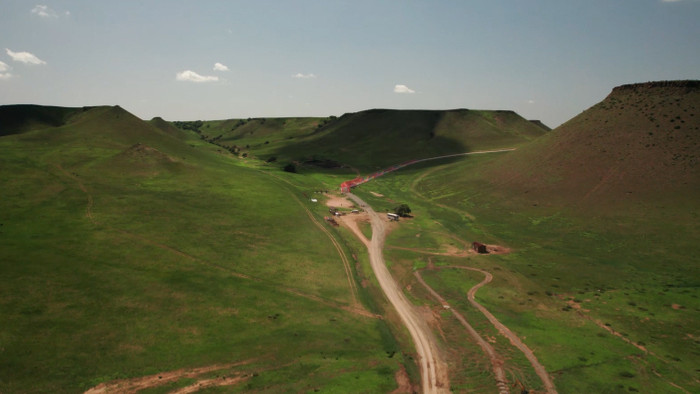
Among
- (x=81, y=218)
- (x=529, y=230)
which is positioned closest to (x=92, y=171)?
(x=81, y=218)

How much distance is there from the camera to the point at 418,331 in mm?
47750

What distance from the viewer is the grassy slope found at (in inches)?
1436

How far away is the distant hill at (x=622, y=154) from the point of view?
97.1 meters

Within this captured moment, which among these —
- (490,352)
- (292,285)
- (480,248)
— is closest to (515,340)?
(490,352)

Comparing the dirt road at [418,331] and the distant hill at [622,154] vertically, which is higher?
the distant hill at [622,154]

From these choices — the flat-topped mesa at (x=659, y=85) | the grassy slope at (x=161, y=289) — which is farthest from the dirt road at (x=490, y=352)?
the flat-topped mesa at (x=659, y=85)

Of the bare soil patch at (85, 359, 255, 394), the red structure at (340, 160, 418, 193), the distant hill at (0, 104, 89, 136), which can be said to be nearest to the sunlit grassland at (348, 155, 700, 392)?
the red structure at (340, 160, 418, 193)

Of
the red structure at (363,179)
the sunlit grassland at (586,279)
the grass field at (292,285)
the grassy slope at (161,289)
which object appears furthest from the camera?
the red structure at (363,179)

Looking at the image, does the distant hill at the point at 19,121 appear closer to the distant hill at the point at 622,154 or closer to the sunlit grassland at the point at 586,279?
the sunlit grassland at the point at 586,279

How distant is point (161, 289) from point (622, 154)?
12666 centimetres

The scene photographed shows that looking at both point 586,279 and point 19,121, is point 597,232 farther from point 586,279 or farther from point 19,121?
point 19,121

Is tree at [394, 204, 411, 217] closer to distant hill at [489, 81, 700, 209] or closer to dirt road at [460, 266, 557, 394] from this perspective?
distant hill at [489, 81, 700, 209]

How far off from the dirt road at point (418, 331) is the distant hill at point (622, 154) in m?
64.9

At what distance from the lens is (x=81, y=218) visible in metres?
66.9
